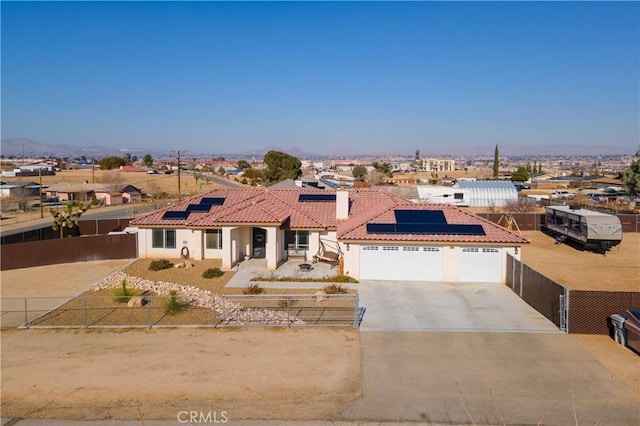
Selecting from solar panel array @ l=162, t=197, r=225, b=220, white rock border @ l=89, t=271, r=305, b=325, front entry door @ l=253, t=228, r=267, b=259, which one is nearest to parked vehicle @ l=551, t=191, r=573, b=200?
front entry door @ l=253, t=228, r=267, b=259

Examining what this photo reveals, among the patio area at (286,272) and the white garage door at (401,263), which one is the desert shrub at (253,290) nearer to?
the patio area at (286,272)

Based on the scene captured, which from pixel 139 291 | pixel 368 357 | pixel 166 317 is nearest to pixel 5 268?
pixel 139 291

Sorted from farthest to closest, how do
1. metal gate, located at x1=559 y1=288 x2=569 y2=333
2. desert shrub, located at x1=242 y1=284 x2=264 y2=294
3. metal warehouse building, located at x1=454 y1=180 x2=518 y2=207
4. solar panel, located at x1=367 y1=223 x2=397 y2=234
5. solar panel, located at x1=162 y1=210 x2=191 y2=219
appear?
metal warehouse building, located at x1=454 y1=180 x2=518 y2=207 < solar panel, located at x1=162 y1=210 x2=191 y2=219 < solar panel, located at x1=367 y1=223 x2=397 y2=234 < desert shrub, located at x1=242 y1=284 x2=264 y2=294 < metal gate, located at x1=559 y1=288 x2=569 y2=333

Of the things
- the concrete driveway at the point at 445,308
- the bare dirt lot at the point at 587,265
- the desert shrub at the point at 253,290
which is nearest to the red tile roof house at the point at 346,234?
the concrete driveway at the point at 445,308

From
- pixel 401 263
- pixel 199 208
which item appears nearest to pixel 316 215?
pixel 401 263

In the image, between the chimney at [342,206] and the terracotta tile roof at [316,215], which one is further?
the chimney at [342,206]

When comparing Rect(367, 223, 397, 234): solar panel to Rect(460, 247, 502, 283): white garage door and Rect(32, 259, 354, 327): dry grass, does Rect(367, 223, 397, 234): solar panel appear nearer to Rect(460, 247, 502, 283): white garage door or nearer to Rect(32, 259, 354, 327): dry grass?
Rect(460, 247, 502, 283): white garage door
